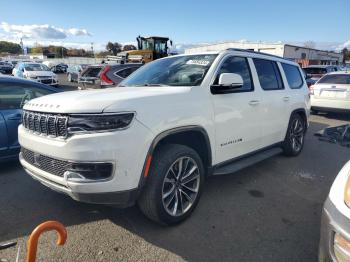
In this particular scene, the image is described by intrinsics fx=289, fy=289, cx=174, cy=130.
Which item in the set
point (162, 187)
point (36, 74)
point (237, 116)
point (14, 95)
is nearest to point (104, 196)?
point (162, 187)

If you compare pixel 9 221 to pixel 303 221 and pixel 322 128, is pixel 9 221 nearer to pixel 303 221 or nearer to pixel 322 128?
pixel 303 221

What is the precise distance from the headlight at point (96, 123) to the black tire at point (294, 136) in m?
3.66

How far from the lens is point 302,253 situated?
2748 mm

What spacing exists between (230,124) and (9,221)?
2807 millimetres

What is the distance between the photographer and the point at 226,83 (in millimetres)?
3338

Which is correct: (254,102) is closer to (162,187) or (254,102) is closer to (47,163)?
(162,187)

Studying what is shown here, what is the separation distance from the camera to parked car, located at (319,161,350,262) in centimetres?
185

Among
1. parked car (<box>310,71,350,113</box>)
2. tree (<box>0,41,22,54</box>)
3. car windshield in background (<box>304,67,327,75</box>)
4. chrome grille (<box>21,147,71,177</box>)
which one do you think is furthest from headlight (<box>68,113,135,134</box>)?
tree (<box>0,41,22,54</box>)

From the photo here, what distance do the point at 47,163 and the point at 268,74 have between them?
3568 mm

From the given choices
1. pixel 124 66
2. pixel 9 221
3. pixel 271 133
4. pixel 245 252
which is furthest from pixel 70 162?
pixel 124 66

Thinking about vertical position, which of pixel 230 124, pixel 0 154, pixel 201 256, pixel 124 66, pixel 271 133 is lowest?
pixel 201 256

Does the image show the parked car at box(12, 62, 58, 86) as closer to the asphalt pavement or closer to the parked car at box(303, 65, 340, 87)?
the asphalt pavement

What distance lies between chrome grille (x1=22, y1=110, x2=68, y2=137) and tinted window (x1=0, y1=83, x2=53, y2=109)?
183cm

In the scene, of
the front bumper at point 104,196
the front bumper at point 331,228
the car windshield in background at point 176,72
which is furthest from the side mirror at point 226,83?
the front bumper at point 331,228
